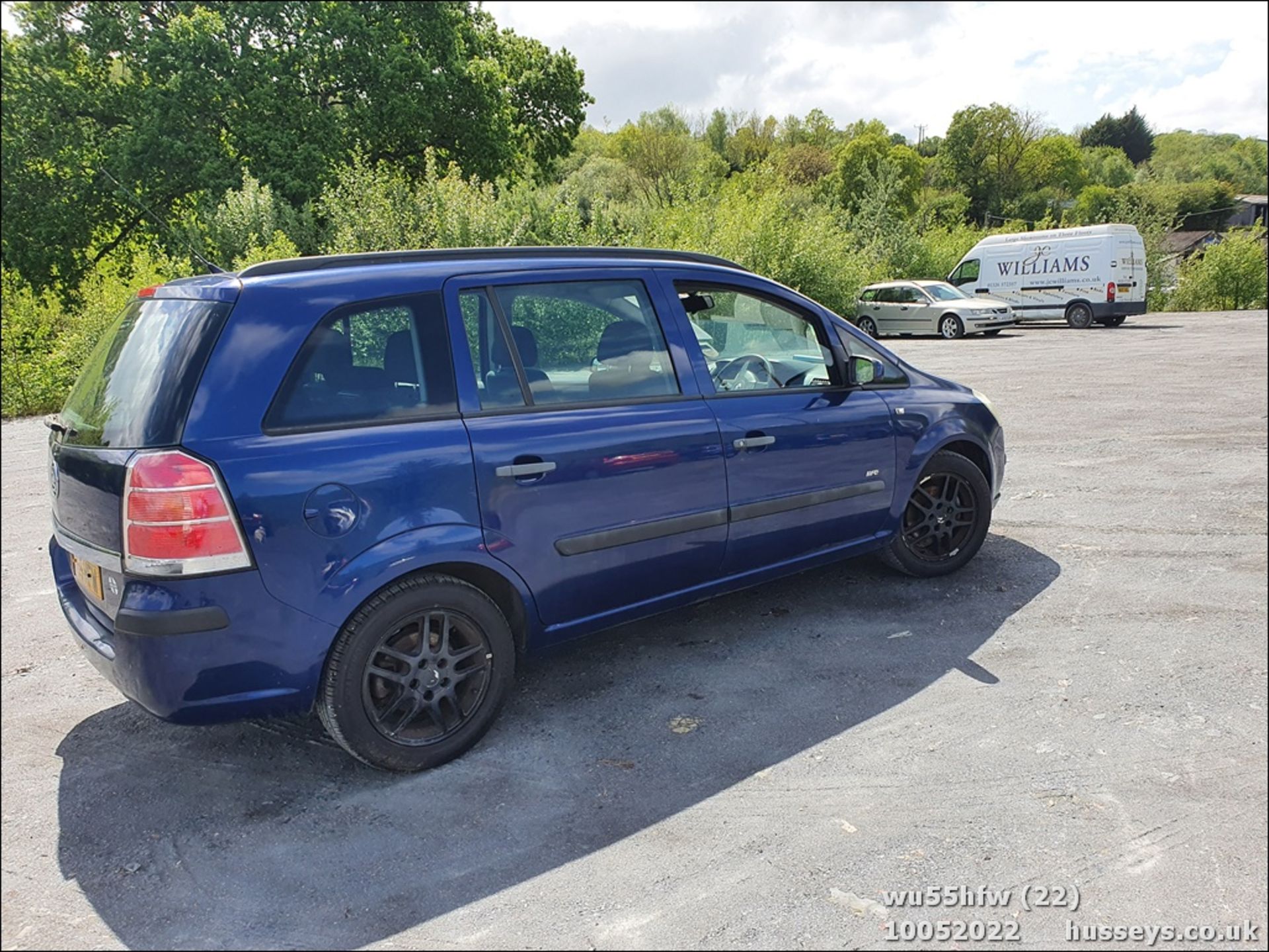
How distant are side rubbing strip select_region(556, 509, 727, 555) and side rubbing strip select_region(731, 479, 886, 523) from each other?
127mm

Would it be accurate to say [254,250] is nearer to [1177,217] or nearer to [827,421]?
[827,421]

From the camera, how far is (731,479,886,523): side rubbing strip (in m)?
4.19

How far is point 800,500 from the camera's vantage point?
4.39m

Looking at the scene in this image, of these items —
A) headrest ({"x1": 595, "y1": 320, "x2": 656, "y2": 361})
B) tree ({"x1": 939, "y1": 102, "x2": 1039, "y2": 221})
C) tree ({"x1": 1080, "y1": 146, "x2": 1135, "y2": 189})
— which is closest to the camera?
headrest ({"x1": 595, "y1": 320, "x2": 656, "y2": 361})

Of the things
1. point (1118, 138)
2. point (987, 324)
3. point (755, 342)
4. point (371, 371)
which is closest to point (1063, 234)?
point (987, 324)

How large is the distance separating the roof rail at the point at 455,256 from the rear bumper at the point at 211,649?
115cm

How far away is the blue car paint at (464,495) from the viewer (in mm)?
2965

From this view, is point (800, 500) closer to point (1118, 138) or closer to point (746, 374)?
point (746, 374)

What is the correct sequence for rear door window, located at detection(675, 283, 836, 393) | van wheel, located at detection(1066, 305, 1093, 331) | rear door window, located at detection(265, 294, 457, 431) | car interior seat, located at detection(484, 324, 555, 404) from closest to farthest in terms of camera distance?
1. rear door window, located at detection(265, 294, 457, 431)
2. car interior seat, located at detection(484, 324, 555, 404)
3. rear door window, located at detection(675, 283, 836, 393)
4. van wheel, located at detection(1066, 305, 1093, 331)

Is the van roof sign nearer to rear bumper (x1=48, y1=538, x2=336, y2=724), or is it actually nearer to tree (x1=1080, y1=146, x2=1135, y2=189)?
rear bumper (x1=48, y1=538, x2=336, y2=724)

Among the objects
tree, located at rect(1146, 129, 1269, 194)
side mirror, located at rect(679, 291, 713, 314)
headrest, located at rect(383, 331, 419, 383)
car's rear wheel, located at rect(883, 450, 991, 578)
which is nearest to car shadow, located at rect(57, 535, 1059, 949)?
car's rear wheel, located at rect(883, 450, 991, 578)

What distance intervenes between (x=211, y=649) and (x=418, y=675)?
72cm

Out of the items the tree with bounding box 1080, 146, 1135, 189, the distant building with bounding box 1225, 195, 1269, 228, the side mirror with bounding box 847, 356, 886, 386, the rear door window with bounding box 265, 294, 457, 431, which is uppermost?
the tree with bounding box 1080, 146, 1135, 189

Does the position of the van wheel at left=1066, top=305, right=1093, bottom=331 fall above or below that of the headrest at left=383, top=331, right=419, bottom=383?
below
